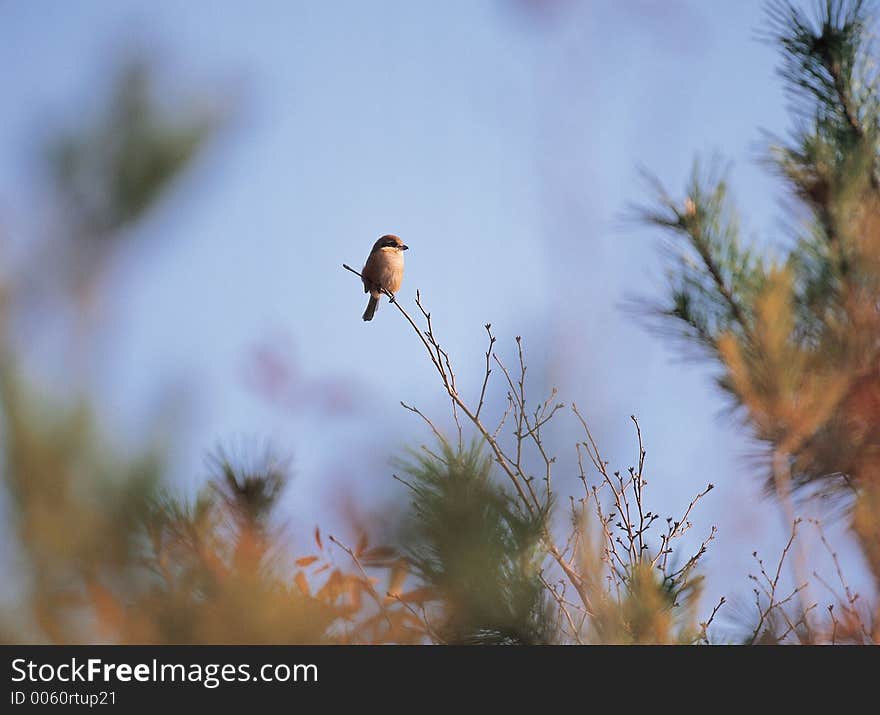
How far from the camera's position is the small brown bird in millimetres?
5770

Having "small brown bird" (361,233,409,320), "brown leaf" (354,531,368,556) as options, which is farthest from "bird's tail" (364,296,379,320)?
"brown leaf" (354,531,368,556)

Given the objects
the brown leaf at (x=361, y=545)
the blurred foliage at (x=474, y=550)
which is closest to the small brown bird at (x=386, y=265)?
the brown leaf at (x=361, y=545)

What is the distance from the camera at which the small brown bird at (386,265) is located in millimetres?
5770

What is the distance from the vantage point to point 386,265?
5.77 metres

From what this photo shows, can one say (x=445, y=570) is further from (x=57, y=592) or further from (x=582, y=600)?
(x=57, y=592)

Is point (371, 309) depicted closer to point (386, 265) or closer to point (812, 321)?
point (386, 265)

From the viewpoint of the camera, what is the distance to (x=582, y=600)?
1.96m

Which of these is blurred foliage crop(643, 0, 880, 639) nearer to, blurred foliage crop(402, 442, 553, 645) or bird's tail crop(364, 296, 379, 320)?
blurred foliage crop(402, 442, 553, 645)

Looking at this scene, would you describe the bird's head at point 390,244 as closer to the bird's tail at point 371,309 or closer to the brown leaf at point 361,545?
the bird's tail at point 371,309
